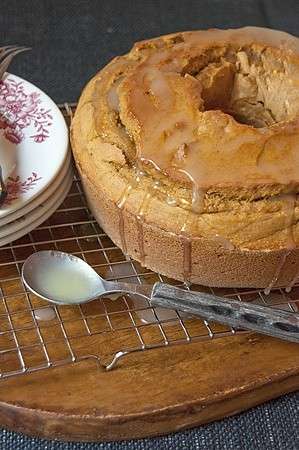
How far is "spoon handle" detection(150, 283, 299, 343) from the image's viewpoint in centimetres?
118

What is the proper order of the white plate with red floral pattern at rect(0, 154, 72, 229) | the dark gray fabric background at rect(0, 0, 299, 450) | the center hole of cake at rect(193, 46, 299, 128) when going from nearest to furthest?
1. the white plate with red floral pattern at rect(0, 154, 72, 229)
2. the center hole of cake at rect(193, 46, 299, 128)
3. the dark gray fabric background at rect(0, 0, 299, 450)

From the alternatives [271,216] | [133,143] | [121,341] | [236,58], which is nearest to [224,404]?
[121,341]

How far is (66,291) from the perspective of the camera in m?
1.24

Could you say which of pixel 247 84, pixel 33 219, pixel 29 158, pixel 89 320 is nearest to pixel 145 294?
pixel 89 320

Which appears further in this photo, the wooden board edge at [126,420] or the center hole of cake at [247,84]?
the center hole of cake at [247,84]

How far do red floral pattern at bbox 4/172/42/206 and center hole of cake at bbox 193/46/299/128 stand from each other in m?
0.33

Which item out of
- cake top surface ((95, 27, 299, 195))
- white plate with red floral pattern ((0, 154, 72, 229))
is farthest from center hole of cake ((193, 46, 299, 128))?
white plate with red floral pattern ((0, 154, 72, 229))

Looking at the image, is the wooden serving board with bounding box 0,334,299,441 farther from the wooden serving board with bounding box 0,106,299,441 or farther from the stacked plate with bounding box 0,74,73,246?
the stacked plate with bounding box 0,74,73,246

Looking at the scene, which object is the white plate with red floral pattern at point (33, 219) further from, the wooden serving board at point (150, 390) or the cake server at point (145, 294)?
the wooden serving board at point (150, 390)

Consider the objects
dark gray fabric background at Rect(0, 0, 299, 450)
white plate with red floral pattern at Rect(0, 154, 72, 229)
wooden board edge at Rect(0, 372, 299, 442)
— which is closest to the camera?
Result: wooden board edge at Rect(0, 372, 299, 442)

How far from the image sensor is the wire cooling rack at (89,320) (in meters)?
1.18

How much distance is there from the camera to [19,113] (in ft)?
4.83

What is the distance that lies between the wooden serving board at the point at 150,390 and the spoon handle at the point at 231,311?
0.14ft

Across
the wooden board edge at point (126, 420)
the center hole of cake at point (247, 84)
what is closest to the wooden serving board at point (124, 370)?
the wooden board edge at point (126, 420)
